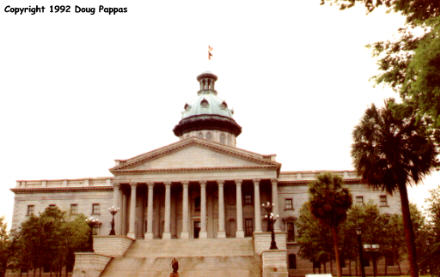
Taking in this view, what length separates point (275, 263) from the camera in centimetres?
3036

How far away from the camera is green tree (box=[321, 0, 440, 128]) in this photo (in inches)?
472

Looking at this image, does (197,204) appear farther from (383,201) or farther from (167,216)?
(383,201)

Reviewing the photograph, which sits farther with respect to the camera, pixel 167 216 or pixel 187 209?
pixel 187 209

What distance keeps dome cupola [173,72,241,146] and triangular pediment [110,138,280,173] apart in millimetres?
13159

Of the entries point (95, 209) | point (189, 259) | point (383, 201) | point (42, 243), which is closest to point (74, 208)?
point (95, 209)

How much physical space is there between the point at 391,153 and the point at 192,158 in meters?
32.0

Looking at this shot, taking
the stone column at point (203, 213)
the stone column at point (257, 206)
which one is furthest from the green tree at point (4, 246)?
the stone column at point (257, 206)

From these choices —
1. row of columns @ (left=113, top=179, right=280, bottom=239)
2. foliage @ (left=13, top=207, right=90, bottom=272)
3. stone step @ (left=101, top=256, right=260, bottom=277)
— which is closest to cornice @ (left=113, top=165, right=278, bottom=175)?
row of columns @ (left=113, top=179, right=280, bottom=239)

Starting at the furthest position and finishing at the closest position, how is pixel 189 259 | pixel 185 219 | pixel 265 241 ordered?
pixel 185 219 → pixel 265 241 → pixel 189 259

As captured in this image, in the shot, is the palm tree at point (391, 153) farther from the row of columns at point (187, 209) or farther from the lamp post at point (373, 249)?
the row of columns at point (187, 209)

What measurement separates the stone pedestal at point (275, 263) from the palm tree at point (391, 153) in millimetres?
8885

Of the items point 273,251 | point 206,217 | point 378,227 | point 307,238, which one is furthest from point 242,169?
point 273,251

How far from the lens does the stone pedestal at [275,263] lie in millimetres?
29875

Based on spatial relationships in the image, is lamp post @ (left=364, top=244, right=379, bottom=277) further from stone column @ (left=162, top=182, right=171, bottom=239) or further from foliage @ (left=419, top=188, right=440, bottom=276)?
stone column @ (left=162, top=182, right=171, bottom=239)
